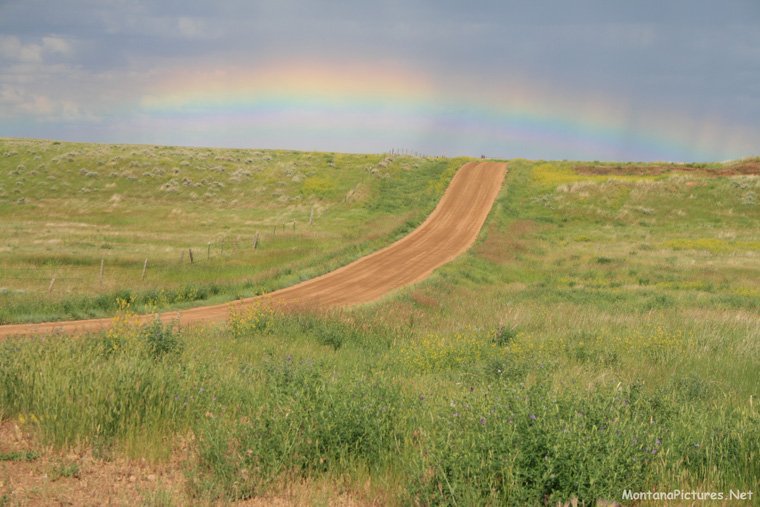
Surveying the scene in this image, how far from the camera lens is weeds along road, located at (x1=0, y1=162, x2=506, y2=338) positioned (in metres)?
19.1

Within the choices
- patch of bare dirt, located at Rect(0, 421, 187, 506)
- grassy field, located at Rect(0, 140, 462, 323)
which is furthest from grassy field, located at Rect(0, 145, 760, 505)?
grassy field, located at Rect(0, 140, 462, 323)

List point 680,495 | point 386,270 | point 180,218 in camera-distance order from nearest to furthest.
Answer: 1. point 680,495
2. point 386,270
3. point 180,218

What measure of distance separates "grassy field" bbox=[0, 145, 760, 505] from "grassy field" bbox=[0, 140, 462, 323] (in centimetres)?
1039

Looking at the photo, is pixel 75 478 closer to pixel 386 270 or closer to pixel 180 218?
pixel 386 270

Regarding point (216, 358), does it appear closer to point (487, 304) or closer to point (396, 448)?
point (396, 448)

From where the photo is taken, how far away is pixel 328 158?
265 ft

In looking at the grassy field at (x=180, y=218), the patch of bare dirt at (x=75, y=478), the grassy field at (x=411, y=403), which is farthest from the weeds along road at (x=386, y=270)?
the patch of bare dirt at (x=75, y=478)

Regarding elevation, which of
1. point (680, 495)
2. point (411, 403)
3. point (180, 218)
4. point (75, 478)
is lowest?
point (180, 218)

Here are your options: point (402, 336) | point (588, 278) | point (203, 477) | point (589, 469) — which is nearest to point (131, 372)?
point (203, 477)

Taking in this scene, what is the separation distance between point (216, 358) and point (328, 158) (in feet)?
237

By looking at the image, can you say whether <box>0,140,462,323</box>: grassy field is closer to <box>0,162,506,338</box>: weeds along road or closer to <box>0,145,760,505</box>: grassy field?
<box>0,162,506,338</box>: weeds along road

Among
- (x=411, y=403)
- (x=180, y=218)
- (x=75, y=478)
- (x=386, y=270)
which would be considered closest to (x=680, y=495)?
(x=411, y=403)

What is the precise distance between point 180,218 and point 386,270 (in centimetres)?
2943

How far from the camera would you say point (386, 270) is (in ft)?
99.9
